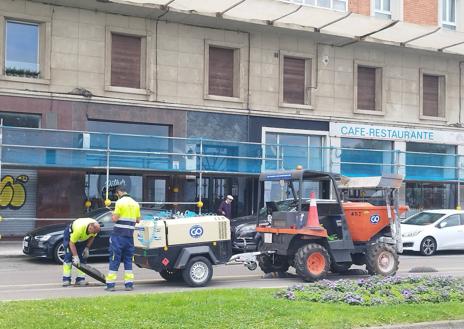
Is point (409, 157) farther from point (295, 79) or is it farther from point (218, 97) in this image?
point (218, 97)

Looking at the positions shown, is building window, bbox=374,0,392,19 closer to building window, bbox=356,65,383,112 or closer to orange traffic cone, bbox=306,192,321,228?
building window, bbox=356,65,383,112

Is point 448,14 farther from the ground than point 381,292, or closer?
farther from the ground

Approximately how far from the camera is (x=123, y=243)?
11570 millimetres

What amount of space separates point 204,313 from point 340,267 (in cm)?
609

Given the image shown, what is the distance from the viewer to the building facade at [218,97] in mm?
21141

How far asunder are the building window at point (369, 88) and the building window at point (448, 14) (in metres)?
4.18

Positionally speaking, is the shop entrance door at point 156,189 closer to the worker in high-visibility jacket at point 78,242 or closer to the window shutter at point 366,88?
the window shutter at point 366,88

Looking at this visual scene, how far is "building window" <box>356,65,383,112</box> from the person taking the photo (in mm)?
27281

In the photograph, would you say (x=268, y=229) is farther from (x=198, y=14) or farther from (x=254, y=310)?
(x=198, y=14)

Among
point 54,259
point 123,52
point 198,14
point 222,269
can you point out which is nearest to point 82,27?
point 123,52

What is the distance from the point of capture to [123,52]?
22.9 metres

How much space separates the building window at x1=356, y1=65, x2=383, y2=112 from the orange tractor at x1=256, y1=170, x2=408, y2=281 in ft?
45.0

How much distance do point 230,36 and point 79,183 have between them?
7758 millimetres

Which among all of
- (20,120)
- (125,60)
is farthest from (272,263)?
(125,60)
